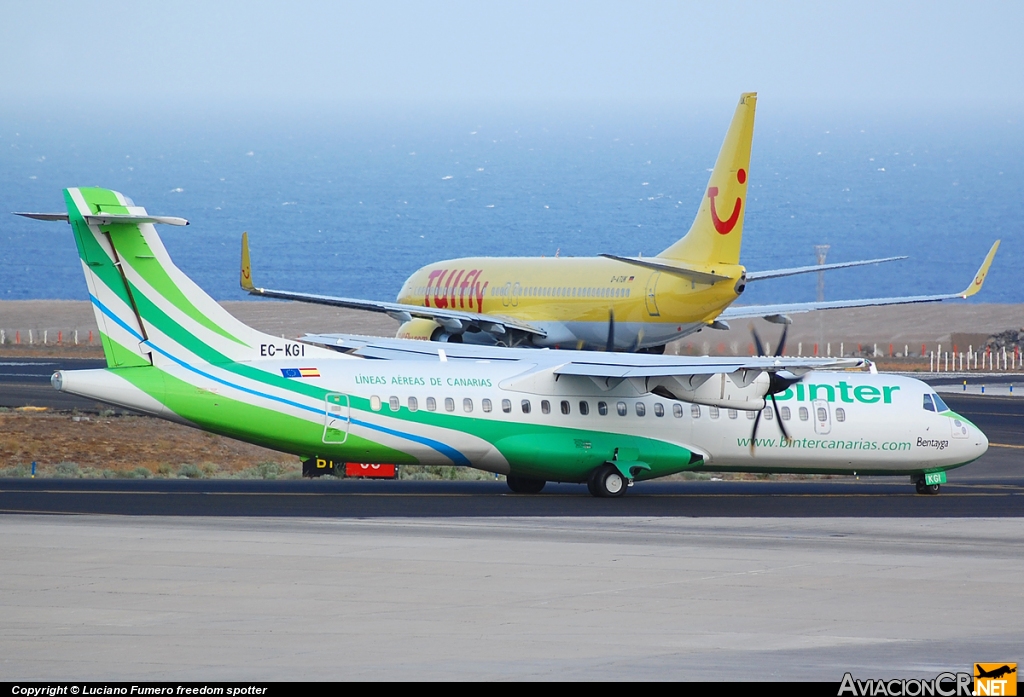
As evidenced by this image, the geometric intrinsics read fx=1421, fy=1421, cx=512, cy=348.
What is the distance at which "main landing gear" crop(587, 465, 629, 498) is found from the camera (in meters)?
27.7

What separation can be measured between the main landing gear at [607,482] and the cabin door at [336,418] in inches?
197

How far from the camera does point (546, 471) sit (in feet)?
90.0

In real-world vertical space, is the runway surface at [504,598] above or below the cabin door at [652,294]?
below

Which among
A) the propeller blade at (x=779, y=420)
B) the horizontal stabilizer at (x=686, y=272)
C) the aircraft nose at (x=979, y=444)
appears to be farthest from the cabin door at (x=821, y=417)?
the horizontal stabilizer at (x=686, y=272)

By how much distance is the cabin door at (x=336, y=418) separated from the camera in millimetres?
26031

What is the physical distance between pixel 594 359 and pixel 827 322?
4824 cm

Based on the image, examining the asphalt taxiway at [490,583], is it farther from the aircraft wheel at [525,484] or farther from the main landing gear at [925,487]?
the main landing gear at [925,487]

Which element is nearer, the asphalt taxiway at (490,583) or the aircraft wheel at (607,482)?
the asphalt taxiway at (490,583)

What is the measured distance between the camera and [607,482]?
27688 mm

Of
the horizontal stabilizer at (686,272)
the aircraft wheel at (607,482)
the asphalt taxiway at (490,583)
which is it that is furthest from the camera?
the horizontal stabilizer at (686,272)

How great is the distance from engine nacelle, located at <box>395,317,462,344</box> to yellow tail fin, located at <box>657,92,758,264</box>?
952 centimetres

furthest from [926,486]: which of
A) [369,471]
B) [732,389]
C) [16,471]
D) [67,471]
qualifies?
[16,471]

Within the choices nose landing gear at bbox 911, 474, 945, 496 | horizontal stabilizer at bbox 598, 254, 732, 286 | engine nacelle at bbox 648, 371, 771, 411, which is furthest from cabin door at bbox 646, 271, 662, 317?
engine nacelle at bbox 648, 371, 771, 411

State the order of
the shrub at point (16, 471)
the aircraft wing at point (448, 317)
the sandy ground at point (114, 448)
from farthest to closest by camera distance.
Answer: the aircraft wing at point (448, 317) → the sandy ground at point (114, 448) → the shrub at point (16, 471)
